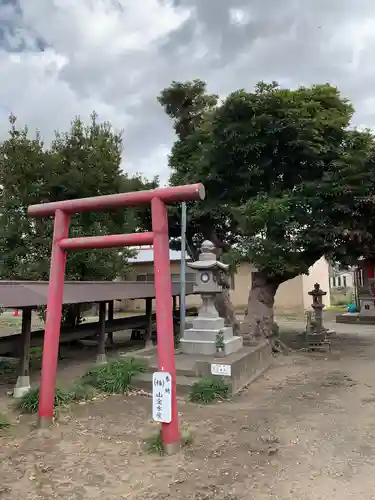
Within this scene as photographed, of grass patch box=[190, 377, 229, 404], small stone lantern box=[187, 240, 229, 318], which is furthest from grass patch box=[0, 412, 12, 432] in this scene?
small stone lantern box=[187, 240, 229, 318]

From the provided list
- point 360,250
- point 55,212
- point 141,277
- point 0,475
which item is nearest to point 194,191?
point 55,212

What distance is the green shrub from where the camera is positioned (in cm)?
717

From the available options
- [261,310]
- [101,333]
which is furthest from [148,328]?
[261,310]

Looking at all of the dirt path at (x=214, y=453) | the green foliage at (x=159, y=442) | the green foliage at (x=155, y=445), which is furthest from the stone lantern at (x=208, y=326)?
the green foliage at (x=155, y=445)

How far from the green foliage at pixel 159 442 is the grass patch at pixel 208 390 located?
5.79 ft

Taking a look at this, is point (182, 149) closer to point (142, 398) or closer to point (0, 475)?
point (142, 398)

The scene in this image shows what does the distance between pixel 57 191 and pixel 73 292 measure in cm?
508

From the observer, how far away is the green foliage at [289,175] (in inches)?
460

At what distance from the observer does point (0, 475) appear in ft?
15.7

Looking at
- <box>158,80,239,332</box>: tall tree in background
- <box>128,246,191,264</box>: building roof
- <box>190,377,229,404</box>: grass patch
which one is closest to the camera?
<box>190,377,229,404</box>: grass patch

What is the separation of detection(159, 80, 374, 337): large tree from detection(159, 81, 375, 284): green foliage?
0.09ft

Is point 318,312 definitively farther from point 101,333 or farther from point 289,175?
point 101,333

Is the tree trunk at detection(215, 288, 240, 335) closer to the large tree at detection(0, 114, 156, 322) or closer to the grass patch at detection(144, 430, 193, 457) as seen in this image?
the large tree at detection(0, 114, 156, 322)

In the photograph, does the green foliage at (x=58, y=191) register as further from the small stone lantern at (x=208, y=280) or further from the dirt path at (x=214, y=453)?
the dirt path at (x=214, y=453)
